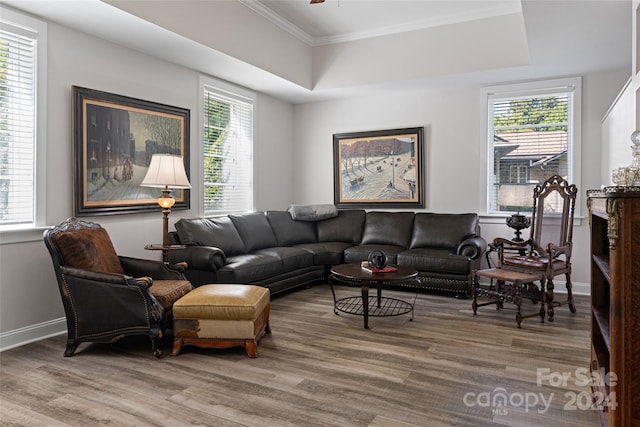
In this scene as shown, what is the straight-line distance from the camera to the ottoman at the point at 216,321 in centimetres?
315

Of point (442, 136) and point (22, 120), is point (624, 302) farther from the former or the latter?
point (442, 136)

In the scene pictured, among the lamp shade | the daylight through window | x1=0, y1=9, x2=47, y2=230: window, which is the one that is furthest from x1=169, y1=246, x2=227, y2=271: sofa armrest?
the daylight through window

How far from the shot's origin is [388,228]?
5996 millimetres

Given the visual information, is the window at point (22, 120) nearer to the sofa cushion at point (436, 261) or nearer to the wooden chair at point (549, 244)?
the sofa cushion at point (436, 261)

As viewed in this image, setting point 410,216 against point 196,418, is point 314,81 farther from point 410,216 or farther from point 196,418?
point 196,418

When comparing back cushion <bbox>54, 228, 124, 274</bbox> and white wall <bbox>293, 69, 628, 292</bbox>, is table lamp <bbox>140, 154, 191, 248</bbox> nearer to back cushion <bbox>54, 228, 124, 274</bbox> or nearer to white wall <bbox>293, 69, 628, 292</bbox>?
back cushion <bbox>54, 228, 124, 274</bbox>

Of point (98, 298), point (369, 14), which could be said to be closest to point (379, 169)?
point (369, 14)

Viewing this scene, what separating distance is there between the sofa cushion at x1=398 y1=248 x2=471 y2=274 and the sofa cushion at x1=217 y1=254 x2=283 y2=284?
151cm

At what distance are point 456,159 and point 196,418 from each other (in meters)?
4.73

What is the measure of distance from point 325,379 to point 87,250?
6.57 ft

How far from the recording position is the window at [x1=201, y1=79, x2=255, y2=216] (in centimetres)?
542

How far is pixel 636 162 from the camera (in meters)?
2.09

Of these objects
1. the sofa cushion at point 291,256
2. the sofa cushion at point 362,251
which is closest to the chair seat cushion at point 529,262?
the sofa cushion at point 362,251

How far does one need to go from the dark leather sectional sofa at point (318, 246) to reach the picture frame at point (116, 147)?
0.62 meters
